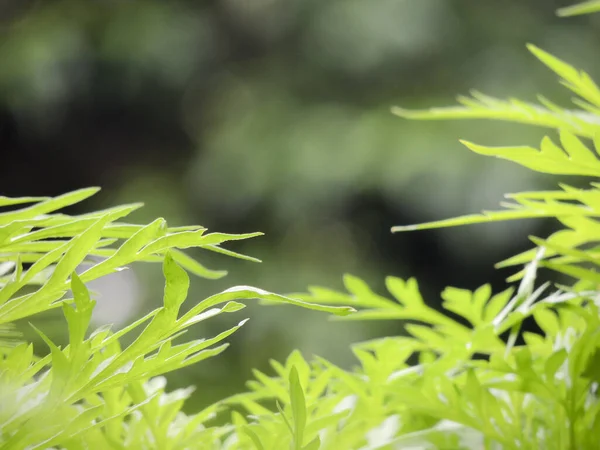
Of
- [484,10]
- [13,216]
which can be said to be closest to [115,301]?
[484,10]

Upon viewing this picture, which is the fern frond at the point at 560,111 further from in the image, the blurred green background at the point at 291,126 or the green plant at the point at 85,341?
the blurred green background at the point at 291,126

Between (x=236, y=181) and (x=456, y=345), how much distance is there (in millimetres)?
1947

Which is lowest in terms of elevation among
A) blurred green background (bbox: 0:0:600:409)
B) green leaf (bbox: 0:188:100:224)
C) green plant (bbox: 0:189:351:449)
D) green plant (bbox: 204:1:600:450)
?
blurred green background (bbox: 0:0:600:409)

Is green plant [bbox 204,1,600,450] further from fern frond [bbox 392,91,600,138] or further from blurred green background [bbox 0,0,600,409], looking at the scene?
blurred green background [bbox 0,0,600,409]

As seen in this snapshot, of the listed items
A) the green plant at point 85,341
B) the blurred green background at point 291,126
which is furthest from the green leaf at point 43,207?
the blurred green background at point 291,126

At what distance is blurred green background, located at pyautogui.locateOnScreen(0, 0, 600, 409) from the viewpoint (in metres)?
1.93

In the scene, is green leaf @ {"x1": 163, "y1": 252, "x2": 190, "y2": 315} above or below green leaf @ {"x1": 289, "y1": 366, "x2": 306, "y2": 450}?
above

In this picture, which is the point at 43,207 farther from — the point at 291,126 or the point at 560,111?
the point at 291,126

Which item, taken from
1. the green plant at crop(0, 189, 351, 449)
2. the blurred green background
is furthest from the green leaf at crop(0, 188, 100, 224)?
the blurred green background

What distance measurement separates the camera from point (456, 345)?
0.54 feet

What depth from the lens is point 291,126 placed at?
210cm

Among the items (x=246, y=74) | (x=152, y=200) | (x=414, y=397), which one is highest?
(x=414, y=397)

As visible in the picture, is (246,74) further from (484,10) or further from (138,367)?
(138,367)

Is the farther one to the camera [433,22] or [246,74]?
[246,74]
